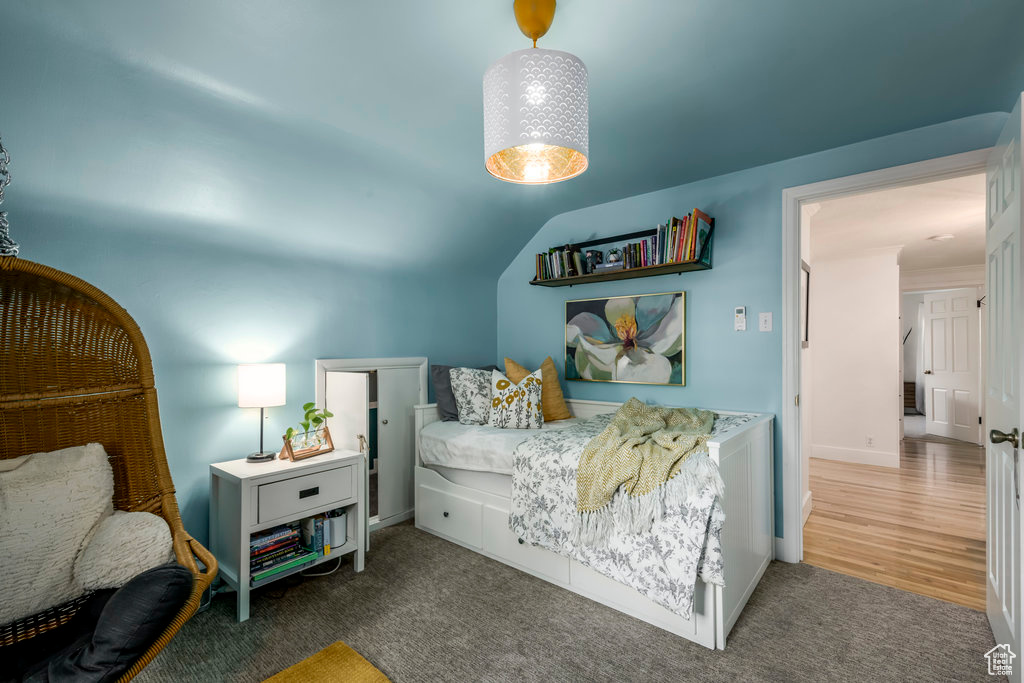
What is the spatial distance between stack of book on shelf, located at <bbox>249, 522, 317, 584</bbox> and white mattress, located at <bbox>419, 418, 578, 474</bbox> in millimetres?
857

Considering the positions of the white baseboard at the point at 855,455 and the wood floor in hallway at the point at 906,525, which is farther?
the white baseboard at the point at 855,455

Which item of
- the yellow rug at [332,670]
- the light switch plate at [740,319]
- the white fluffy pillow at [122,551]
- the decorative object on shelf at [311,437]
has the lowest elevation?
the yellow rug at [332,670]

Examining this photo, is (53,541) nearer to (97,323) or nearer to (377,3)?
(97,323)

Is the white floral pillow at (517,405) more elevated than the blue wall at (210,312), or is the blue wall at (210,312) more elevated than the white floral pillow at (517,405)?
the blue wall at (210,312)

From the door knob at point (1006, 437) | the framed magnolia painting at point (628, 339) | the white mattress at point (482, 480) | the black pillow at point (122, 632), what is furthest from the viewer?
the framed magnolia painting at point (628, 339)

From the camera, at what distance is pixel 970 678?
1.69m

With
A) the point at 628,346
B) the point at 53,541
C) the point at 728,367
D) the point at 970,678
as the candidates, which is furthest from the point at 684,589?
the point at 53,541

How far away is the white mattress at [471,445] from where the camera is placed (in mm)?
2605

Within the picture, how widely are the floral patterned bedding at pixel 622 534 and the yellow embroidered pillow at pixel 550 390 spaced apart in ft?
1.84

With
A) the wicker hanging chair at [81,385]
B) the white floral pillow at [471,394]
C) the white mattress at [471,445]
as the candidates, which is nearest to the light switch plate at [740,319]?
the white mattress at [471,445]

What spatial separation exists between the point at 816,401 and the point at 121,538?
579 cm

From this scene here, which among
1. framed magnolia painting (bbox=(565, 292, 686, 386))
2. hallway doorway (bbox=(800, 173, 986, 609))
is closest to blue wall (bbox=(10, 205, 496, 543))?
framed magnolia painting (bbox=(565, 292, 686, 386))

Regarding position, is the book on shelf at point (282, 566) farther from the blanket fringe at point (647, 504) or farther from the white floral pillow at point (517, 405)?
the blanket fringe at point (647, 504)

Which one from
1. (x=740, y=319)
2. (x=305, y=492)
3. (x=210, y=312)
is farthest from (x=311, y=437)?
(x=740, y=319)
